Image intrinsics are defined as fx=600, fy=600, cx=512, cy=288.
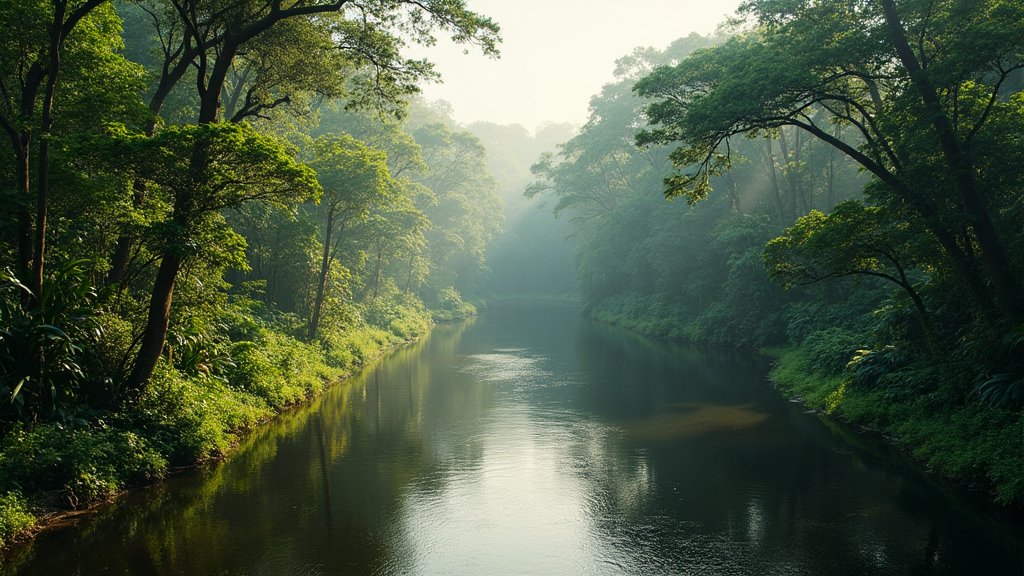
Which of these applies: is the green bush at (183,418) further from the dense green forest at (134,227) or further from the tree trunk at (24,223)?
the tree trunk at (24,223)

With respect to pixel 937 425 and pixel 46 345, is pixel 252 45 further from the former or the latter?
pixel 937 425

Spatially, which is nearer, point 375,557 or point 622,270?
point 375,557

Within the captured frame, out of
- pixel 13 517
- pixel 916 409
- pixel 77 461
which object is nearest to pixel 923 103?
pixel 916 409

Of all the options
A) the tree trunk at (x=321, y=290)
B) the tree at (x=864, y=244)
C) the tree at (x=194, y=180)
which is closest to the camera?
the tree at (x=194, y=180)

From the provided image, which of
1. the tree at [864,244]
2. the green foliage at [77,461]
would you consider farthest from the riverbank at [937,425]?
the green foliage at [77,461]

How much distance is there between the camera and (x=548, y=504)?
9.70 metres

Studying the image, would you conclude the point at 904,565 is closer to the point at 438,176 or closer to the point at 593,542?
the point at 593,542

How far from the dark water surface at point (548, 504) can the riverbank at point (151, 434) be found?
0.40 metres

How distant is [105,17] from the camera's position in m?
11.6

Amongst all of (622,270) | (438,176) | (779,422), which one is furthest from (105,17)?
(438,176)

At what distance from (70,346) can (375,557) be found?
5977 mm

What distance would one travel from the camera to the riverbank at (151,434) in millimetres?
8234

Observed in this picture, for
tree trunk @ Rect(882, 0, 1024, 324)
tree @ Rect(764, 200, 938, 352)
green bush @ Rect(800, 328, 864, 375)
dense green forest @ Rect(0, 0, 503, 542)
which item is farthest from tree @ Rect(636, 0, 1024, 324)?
dense green forest @ Rect(0, 0, 503, 542)

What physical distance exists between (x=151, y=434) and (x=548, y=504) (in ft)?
23.2
